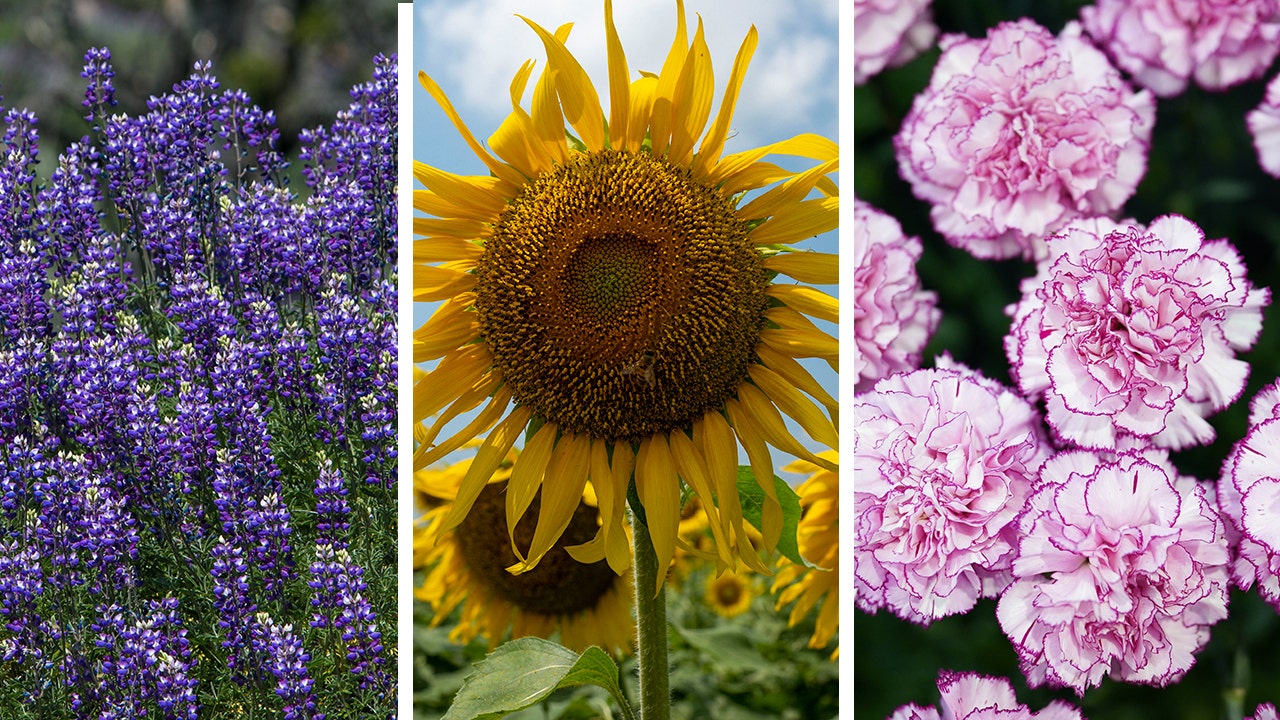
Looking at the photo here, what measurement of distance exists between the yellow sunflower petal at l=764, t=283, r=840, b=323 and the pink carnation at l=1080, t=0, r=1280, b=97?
0.45 m

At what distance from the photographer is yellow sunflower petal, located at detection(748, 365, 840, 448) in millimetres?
1151

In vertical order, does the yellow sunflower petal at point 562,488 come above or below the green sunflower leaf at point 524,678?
above

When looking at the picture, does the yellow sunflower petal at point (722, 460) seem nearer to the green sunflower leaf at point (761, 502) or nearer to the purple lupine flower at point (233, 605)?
the green sunflower leaf at point (761, 502)

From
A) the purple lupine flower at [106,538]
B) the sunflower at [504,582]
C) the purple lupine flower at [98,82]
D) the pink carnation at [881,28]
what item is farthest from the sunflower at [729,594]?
the purple lupine flower at [98,82]

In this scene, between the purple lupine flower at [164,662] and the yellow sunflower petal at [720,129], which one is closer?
the yellow sunflower petal at [720,129]

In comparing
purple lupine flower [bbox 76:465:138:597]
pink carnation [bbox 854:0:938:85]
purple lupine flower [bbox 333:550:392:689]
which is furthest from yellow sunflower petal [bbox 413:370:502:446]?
pink carnation [bbox 854:0:938:85]

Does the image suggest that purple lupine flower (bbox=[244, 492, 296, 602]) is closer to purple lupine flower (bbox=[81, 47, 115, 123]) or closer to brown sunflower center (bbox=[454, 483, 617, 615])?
brown sunflower center (bbox=[454, 483, 617, 615])

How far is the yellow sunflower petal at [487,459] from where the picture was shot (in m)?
1.18

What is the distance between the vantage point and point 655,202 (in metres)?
1.13

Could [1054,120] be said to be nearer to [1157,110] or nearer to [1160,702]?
[1157,110]

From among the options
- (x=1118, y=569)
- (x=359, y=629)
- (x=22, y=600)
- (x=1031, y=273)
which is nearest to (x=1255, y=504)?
(x=1118, y=569)

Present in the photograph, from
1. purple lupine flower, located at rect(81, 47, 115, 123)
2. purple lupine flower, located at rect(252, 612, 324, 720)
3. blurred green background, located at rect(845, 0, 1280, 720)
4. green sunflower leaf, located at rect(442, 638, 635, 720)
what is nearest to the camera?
green sunflower leaf, located at rect(442, 638, 635, 720)

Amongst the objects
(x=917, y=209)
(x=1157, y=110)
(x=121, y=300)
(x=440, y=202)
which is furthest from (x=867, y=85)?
(x=121, y=300)

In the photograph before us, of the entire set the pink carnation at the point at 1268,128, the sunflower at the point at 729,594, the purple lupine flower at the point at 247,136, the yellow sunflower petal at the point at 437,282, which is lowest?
the sunflower at the point at 729,594
